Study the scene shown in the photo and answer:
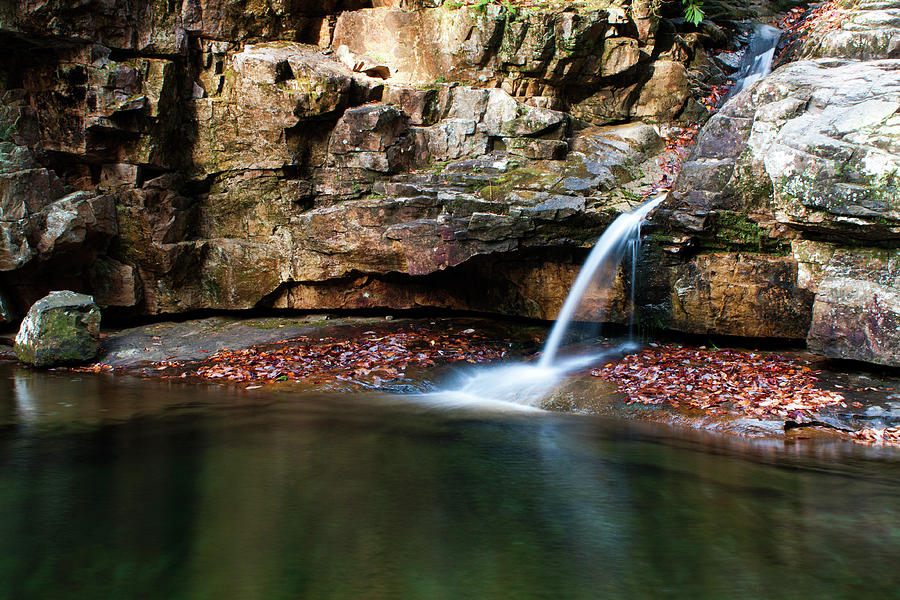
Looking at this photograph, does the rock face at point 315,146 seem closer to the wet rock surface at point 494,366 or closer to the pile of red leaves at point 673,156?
the pile of red leaves at point 673,156

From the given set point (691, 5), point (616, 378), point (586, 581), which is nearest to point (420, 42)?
point (691, 5)

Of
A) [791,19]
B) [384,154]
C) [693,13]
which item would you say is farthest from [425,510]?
[791,19]

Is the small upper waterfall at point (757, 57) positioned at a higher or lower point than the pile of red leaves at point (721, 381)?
higher

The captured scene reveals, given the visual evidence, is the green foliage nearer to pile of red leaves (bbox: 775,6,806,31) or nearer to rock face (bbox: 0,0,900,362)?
rock face (bbox: 0,0,900,362)

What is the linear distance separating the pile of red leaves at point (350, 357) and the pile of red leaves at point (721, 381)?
2.42 m

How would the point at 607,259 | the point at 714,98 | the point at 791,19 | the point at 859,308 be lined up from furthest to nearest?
the point at 791,19, the point at 714,98, the point at 607,259, the point at 859,308

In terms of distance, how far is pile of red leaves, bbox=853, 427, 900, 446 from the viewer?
6.70m

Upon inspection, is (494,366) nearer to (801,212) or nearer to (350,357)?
(350,357)

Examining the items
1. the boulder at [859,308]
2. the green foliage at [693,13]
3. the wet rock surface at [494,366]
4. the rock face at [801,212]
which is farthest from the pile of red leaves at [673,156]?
the boulder at [859,308]

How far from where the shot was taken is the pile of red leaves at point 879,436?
670 centimetres

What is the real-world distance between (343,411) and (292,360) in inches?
102

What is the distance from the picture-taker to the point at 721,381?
335 inches

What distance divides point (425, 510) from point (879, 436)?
198 inches

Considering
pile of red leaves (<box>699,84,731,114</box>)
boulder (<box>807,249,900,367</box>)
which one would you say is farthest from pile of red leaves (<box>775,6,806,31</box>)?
boulder (<box>807,249,900,367</box>)
